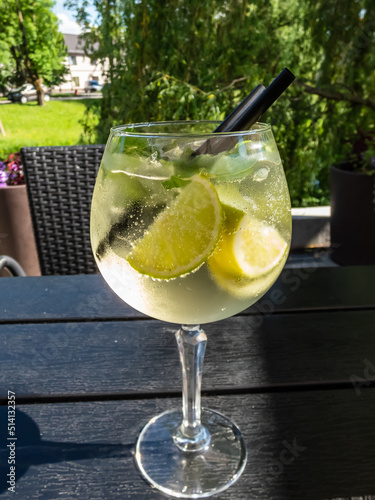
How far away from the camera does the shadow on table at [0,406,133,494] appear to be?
2.02 ft

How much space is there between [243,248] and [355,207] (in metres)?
2.76

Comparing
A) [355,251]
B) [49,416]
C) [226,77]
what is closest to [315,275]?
[49,416]

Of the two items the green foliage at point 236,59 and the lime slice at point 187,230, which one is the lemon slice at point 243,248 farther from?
the green foliage at point 236,59

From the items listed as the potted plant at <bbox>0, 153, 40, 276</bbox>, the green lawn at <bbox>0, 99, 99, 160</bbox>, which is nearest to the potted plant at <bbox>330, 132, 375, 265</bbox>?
the potted plant at <bbox>0, 153, 40, 276</bbox>

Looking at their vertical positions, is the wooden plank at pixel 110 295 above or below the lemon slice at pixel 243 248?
below

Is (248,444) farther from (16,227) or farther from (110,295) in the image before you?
(16,227)

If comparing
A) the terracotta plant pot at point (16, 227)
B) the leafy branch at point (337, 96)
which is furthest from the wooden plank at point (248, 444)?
the leafy branch at point (337, 96)

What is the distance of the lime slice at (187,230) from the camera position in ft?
1.74

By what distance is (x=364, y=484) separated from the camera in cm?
59

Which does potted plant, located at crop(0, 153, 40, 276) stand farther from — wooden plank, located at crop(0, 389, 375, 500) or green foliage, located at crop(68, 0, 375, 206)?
wooden plank, located at crop(0, 389, 375, 500)

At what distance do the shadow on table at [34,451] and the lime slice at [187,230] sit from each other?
0.29 m

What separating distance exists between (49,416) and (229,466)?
286mm

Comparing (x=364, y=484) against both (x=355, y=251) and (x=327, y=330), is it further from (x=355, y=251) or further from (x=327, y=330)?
(x=355, y=251)

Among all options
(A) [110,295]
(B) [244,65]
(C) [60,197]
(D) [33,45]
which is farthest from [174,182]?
(D) [33,45]
